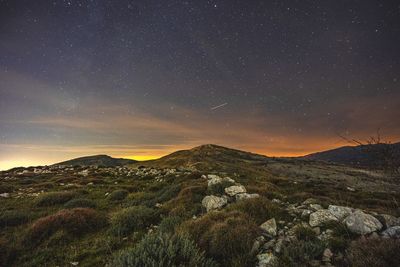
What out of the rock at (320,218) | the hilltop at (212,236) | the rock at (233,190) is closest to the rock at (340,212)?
the hilltop at (212,236)

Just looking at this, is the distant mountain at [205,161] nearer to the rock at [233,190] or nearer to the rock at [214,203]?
the rock at [233,190]

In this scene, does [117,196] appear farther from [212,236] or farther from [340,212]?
[340,212]

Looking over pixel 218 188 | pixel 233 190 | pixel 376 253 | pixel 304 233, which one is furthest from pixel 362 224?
pixel 218 188

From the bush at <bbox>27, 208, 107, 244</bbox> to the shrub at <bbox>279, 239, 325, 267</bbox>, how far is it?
6825 mm

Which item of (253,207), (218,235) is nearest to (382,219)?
(253,207)

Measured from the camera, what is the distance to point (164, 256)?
461cm

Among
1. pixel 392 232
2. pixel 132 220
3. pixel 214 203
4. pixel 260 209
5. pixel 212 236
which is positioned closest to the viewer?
pixel 392 232

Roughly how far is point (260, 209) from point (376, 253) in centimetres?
367

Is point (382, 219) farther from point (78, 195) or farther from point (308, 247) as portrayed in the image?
point (78, 195)

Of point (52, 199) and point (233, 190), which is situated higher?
point (233, 190)

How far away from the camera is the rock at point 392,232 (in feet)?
17.0

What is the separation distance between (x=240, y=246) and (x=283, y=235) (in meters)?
1.40

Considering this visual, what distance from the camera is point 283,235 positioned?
600 cm

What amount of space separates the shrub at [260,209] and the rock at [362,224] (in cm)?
193
